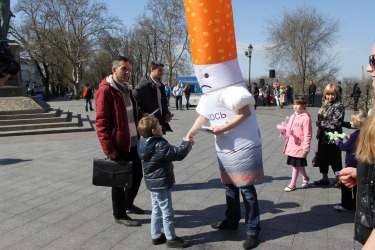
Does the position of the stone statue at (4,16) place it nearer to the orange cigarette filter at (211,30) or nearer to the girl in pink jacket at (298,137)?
the orange cigarette filter at (211,30)

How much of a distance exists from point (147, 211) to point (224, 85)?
6.75ft

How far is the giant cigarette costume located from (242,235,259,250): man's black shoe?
1.76ft

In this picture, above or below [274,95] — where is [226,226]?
below

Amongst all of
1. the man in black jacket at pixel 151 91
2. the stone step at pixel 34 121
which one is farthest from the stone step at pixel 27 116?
the man in black jacket at pixel 151 91

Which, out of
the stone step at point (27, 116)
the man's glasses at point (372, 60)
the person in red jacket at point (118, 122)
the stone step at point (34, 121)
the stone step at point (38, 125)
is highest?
the man's glasses at point (372, 60)

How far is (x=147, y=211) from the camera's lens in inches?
182

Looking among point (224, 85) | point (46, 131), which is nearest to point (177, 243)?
point (224, 85)

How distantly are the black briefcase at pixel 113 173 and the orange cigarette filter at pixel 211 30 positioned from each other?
→ 144cm

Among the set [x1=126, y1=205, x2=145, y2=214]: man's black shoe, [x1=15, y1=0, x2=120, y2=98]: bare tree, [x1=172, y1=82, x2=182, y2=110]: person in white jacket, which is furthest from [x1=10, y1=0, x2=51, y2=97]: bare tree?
[x1=126, y1=205, x2=145, y2=214]: man's black shoe

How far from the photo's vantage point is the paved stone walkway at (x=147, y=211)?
12.1 feet

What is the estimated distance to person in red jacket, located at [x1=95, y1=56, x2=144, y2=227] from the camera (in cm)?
391

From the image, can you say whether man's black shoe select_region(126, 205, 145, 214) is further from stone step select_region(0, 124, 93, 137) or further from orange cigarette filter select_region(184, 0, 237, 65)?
stone step select_region(0, 124, 93, 137)

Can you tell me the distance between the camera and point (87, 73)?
74.0 metres

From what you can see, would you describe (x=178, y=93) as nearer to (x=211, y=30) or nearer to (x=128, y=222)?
(x=128, y=222)
